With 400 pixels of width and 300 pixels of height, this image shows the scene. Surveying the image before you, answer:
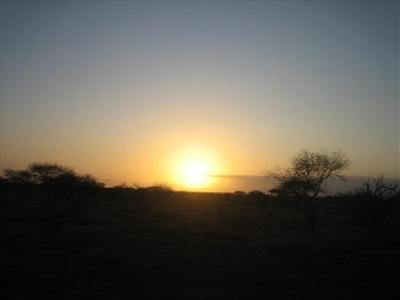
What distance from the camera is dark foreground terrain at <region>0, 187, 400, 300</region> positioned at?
1319cm

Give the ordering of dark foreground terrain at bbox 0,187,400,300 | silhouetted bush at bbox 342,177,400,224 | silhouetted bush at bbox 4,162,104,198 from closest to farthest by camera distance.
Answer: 1. dark foreground terrain at bbox 0,187,400,300
2. silhouetted bush at bbox 342,177,400,224
3. silhouetted bush at bbox 4,162,104,198

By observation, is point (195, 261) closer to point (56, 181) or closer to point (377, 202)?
point (377, 202)

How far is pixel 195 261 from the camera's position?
17.8 meters

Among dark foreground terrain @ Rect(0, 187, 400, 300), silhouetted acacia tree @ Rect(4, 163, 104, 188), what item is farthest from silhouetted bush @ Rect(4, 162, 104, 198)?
dark foreground terrain @ Rect(0, 187, 400, 300)

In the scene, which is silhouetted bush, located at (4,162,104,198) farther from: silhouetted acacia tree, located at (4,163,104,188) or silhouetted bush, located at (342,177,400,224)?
silhouetted bush, located at (342,177,400,224)

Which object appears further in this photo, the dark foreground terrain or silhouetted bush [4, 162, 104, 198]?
silhouetted bush [4, 162, 104, 198]

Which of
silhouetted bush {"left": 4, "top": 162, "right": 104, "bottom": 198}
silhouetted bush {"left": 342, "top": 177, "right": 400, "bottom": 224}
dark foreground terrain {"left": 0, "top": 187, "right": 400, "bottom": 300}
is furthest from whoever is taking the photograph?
silhouetted bush {"left": 4, "top": 162, "right": 104, "bottom": 198}

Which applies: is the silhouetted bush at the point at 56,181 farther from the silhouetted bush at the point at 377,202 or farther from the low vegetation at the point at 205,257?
the silhouetted bush at the point at 377,202

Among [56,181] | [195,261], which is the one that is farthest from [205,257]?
[56,181]

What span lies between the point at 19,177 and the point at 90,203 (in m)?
19.2

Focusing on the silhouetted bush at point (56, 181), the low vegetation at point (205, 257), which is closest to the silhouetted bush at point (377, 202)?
the low vegetation at point (205, 257)

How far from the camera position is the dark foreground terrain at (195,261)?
13.2 meters

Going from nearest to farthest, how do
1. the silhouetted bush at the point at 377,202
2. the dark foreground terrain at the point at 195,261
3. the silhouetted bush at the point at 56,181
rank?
the dark foreground terrain at the point at 195,261
the silhouetted bush at the point at 377,202
the silhouetted bush at the point at 56,181

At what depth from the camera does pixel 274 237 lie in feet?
84.6
